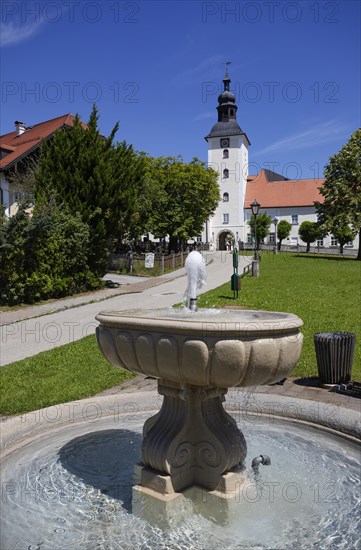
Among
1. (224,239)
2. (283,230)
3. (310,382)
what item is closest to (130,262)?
(310,382)

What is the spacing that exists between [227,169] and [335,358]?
67.4 metres

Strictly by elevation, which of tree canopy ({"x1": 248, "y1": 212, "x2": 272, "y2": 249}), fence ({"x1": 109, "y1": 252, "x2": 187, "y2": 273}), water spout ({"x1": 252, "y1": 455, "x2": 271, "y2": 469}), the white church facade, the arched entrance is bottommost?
water spout ({"x1": 252, "y1": 455, "x2": 271, "y2": 469})

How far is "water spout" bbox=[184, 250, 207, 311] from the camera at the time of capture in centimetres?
471

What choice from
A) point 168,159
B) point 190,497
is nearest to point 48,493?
point 190,497

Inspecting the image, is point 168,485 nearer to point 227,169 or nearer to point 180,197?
point 180,197

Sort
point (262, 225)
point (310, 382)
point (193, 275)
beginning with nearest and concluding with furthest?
point (193, 275), point (310, 382), point (262, 225)

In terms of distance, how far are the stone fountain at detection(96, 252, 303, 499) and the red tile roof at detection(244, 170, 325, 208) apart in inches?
2782

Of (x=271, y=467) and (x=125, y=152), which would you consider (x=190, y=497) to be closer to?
(x=271, y=467)

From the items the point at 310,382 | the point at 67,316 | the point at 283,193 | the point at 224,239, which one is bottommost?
the point at 67,316

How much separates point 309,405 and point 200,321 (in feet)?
8.91

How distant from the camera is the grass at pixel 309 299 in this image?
10.6 meters

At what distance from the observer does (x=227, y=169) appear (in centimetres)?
7231

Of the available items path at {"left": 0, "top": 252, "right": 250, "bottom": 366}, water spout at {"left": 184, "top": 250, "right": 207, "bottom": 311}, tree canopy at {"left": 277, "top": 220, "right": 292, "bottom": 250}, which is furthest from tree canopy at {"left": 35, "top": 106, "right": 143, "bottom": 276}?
tree canopy at {"left": 277, "top": 220, "right": 292, "bottom": 250}

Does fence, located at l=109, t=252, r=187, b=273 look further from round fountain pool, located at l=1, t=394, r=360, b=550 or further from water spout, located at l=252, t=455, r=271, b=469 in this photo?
water spout, located at l=252, t=455, r=271, b=469
